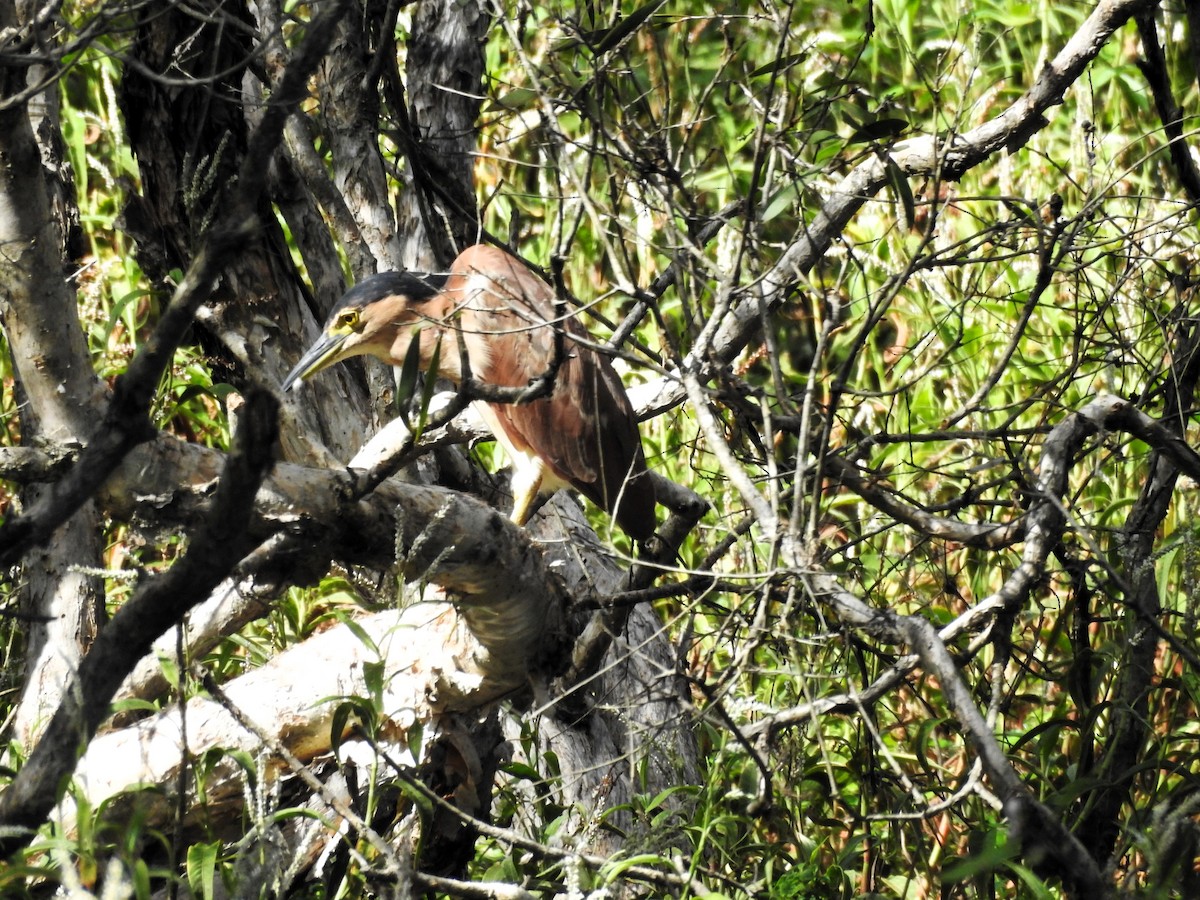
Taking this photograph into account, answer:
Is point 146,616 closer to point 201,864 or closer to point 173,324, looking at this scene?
Answer: point 173,324

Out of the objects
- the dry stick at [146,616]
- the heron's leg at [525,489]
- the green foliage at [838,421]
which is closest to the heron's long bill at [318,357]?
the green foliage at [838,421]

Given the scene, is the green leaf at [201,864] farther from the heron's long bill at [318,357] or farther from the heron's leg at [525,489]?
the heron's leg at [525,489]

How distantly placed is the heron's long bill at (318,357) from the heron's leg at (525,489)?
662 mm

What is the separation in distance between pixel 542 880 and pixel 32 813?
122 cm

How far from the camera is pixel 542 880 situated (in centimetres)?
244

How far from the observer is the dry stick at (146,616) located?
127 centimetres

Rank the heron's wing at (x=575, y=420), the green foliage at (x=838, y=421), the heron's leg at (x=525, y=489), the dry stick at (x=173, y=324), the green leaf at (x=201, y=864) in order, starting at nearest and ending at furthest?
the dry stick at (x=173, y=324)
the green leaf at (x=201, y=864)
the green foliage at (x=838, y=421)
the heron's wing at (x=575, y=420)
the heron's leg at (x=525, y=489)

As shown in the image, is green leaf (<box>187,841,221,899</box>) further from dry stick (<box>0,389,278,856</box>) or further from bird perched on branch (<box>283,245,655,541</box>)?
bird perched on branch (<box>283,245,655,541</box>)

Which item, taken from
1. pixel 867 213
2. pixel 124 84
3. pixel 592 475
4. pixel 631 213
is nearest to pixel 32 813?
pixel 592 475

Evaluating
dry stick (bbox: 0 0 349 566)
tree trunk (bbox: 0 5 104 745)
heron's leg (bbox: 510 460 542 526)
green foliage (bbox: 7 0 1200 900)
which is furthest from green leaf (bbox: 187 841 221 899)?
Answer: heron's leg (bbox: 510 460 542 526)

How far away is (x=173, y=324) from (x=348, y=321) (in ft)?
6.74

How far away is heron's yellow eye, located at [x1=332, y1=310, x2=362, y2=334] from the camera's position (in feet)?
10.8

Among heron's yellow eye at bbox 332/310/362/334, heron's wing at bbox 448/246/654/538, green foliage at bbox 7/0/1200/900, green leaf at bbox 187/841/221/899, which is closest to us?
green leaf at bbox 187/841/221/899

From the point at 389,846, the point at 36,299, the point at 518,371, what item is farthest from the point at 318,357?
the point at 389,846
